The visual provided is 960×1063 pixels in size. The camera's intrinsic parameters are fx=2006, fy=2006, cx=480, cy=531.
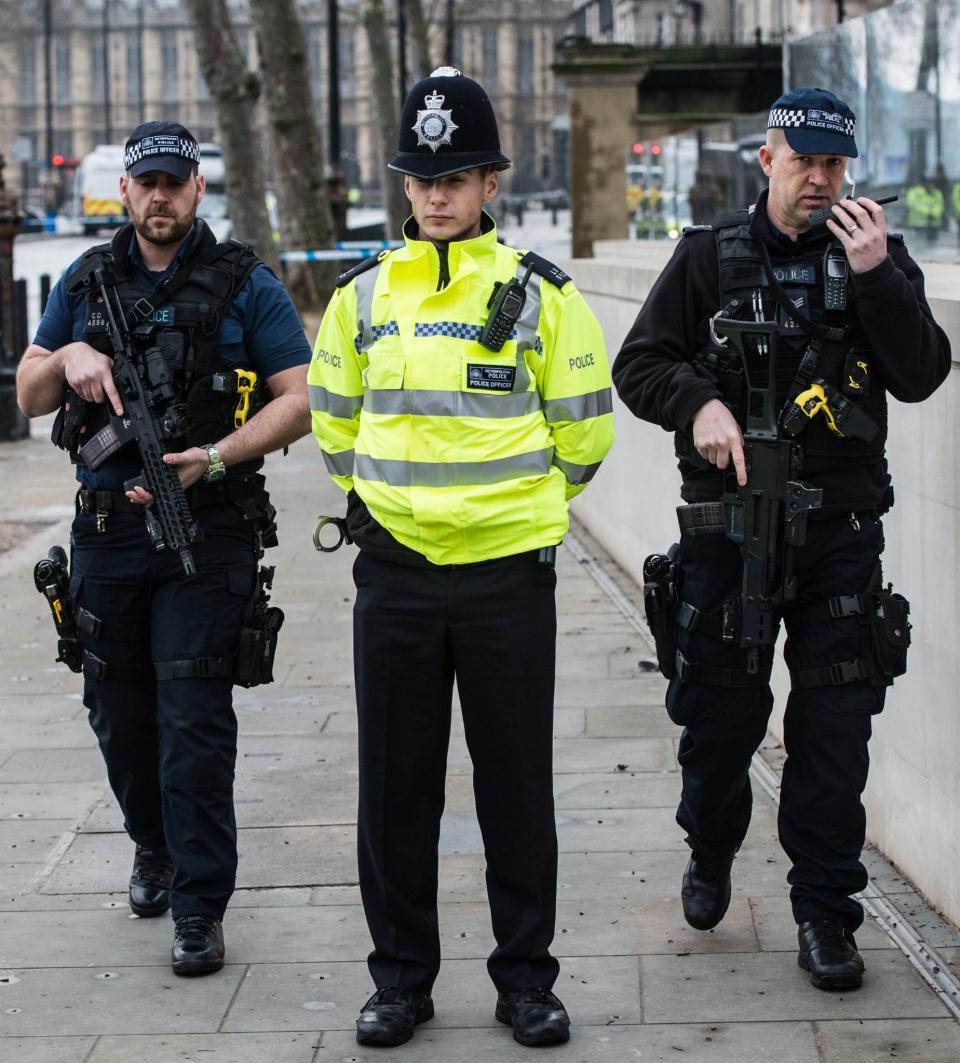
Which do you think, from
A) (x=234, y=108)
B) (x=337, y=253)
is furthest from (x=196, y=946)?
(x=234, y=108)

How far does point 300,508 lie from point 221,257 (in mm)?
8492

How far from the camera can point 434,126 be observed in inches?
165

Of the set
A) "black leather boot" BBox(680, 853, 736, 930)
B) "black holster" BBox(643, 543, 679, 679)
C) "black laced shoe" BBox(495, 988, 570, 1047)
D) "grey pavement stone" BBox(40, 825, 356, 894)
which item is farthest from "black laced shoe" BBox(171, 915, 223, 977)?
"black holster" BBox(643, 543, 679, 679)

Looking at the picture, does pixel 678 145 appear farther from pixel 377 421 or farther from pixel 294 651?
pixel 377 421

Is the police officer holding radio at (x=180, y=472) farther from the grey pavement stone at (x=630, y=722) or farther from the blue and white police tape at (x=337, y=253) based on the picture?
the blue and white police tape at (x=337, y=253)

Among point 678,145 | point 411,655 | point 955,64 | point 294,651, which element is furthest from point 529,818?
point 678,145

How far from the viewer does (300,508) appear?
13539 millimetres

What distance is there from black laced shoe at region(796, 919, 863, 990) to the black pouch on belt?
2.01ft

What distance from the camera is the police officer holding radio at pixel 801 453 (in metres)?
4.51

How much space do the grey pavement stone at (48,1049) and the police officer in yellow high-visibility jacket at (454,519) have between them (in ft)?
2.01

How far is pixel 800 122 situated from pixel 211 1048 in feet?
7.95

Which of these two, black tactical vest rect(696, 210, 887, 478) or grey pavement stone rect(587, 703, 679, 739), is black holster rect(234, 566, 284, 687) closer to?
black tactical vest rect(696, 210, 887, 478)

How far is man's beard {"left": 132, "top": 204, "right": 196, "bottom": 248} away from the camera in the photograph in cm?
498

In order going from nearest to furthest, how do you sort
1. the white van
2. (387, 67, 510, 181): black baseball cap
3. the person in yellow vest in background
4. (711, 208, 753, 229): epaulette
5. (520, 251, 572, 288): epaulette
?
(387, 67, 510, 181): black baseball cap → (520, 251, 572, 288): epaulette → (711, 208, 753, 229): epaulette → the person in yellow vest in background → the white van
